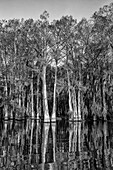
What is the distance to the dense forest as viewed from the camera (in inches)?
1341

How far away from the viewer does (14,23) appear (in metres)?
37.4

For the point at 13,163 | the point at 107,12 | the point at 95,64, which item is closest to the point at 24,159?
the point at 13,163

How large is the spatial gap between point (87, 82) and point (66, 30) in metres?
9.69

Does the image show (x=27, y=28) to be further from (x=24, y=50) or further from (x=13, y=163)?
(x=13, y=163)

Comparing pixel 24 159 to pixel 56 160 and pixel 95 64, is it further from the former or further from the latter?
pixel 95 64

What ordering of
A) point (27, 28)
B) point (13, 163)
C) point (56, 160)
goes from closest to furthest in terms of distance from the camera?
point (13, 163) → point (56, 160) → point (27, 28)

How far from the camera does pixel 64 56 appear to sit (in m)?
36.9

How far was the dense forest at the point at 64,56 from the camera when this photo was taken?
34062 mm

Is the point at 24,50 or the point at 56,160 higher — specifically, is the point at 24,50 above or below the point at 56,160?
above

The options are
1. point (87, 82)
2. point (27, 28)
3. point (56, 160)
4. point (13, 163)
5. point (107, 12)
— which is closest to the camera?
point (13, 163)

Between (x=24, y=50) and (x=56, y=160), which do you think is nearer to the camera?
(x=56, y=160)

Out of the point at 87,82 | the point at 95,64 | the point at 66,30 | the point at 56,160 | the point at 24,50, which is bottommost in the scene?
the point at 56,160

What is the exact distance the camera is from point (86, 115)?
127ft

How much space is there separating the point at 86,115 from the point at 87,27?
1520 centimetres
